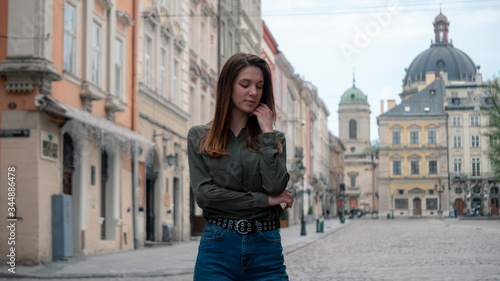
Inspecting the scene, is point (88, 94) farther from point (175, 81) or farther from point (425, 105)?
point (425, 105)

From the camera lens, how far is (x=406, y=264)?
51.2ft

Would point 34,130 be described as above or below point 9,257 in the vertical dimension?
above

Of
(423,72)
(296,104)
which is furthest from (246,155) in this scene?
(423,72)

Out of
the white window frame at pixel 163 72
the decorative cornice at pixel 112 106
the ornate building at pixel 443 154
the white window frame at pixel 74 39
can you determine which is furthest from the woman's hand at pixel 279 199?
the ornate building at pixel 443 154

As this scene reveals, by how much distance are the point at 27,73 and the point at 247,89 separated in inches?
491

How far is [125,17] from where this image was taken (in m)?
22.1

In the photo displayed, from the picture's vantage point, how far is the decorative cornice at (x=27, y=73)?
15094 mm

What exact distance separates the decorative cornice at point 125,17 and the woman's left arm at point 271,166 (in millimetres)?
18839

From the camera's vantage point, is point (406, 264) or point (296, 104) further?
point (296, 104)

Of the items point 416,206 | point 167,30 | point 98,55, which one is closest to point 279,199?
point 98,55

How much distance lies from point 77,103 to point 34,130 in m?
2.82

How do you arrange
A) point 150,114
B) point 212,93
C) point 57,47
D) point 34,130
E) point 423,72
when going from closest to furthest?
point 34,130
point 57,47
point 150,114
point 212,93
point 423,72

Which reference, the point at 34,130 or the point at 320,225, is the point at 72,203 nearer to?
the point at 34,130

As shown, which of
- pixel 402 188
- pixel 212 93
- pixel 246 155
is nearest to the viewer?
pixel 246 155
